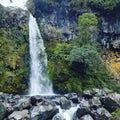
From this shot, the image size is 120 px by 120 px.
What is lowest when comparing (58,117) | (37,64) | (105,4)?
(58,117)

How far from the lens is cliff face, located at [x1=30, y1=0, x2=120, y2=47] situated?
37.3 meters

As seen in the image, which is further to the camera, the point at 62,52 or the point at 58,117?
the point at 62,52

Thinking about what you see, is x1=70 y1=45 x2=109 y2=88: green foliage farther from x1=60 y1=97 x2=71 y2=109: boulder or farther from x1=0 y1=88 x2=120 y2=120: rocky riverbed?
Result: x1=60 y1=97 x2=71 y2=109: boulder

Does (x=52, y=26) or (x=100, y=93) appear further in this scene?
(x=52, y=26)

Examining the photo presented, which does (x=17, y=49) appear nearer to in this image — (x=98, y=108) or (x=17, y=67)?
(x=17, y=67)

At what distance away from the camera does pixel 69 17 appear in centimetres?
3772

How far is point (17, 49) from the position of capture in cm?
3206

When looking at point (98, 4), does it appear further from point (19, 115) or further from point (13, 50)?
point (19, 115)

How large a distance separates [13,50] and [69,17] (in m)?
8.80

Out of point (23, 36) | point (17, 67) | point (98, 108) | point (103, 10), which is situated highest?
point (103, 10)

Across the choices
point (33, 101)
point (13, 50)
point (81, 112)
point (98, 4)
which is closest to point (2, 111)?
point (33, 101)

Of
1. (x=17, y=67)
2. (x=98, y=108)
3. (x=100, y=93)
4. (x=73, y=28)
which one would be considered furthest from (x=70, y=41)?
(x=98, y=108)

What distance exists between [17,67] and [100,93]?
26.6 ft

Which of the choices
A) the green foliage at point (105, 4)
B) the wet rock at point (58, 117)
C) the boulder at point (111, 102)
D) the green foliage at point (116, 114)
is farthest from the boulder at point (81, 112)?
the green foliage at point (105, 4)
